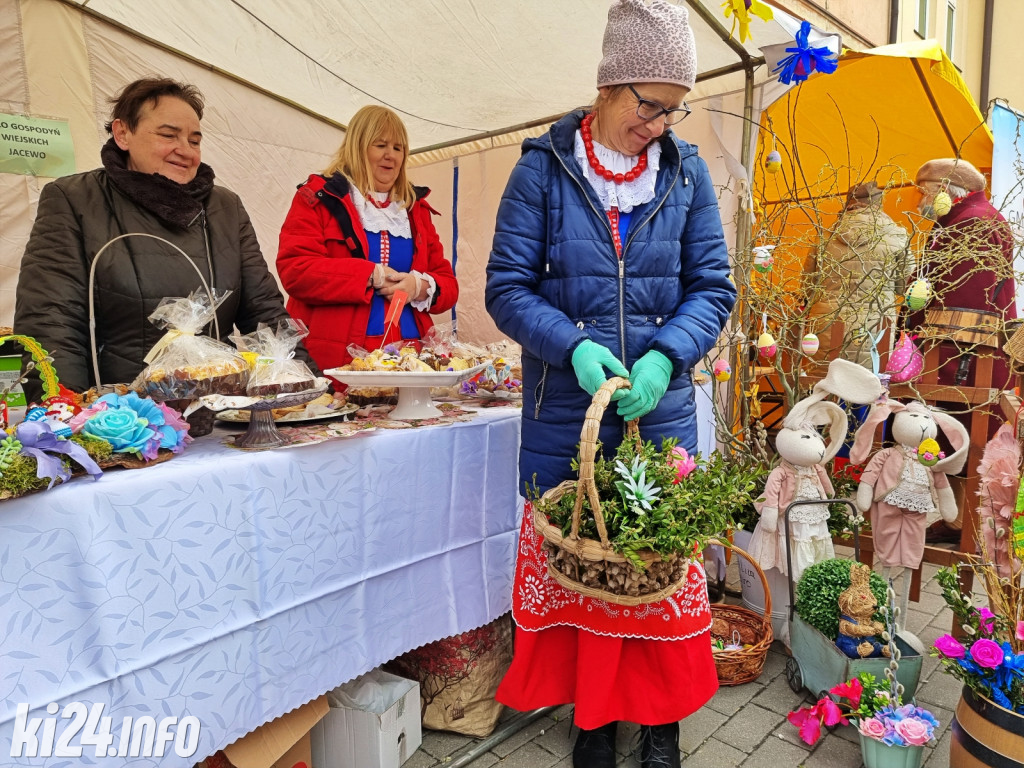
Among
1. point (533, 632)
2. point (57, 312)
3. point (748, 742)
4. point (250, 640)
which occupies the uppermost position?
point (57, 312)

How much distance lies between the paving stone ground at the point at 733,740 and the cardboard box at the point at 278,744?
383mm

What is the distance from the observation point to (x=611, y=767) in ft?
6.63

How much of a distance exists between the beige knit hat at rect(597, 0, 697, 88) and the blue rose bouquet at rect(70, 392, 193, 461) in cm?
146

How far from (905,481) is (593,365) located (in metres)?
1.96

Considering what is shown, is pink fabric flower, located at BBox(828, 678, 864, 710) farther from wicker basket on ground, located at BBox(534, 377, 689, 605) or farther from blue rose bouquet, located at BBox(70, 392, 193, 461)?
blue rose bouquet, located at BBox(70, 392, 193, 461)

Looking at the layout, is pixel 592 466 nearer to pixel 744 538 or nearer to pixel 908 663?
pixel 908 663

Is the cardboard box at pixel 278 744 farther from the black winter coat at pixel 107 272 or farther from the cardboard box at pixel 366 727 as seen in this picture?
the black winter coat at pixel 107 272

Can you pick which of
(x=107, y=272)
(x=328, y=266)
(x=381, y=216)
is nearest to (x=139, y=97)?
(x=107, y=272)

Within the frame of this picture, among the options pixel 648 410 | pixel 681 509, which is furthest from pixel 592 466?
pixel 648 410

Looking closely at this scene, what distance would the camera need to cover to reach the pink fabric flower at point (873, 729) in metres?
1.95

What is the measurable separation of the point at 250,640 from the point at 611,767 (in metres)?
1.18

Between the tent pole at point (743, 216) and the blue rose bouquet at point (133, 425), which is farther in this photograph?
the tent pole at point (743, 216)

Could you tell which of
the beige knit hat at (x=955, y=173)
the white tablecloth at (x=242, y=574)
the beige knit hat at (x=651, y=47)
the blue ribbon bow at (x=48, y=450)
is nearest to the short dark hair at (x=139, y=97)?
the white tablecloth at (x=242, y=574)

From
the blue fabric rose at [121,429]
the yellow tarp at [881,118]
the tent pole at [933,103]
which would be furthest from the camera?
the yellow tarp at [881,118]
